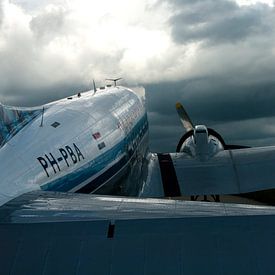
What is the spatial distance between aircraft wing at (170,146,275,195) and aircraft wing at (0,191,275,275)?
11.8 m

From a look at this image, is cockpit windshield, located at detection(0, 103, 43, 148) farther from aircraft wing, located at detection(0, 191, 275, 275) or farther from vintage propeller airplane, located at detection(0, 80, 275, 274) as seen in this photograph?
aircraft wing, located at detection(0, 191, 275, 275)

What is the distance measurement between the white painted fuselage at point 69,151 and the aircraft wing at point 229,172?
8.09ft

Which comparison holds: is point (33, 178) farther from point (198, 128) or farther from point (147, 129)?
point (147, 129)

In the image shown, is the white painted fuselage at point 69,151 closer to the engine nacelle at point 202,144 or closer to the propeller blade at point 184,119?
the engine nacelle at point 202,144

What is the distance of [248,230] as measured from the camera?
427 cm

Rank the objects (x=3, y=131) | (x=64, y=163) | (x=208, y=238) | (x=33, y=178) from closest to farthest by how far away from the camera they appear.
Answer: (x=208, y=238)
(x=33, y=178)
(x=3, y=131)
(x=64, y=163)

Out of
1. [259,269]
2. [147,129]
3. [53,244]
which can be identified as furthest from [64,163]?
[147,129]

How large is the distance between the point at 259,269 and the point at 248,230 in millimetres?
463

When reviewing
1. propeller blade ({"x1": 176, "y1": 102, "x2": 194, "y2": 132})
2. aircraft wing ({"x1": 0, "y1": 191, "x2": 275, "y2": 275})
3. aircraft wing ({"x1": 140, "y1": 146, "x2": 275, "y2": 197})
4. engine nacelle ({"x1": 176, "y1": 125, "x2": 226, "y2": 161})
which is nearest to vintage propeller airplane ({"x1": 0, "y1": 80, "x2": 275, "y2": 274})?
aircraft wing ({"x1": 0, "y1": 191, "x2": 275, "y2": 275})

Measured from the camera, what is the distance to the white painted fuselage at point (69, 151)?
7215 mm

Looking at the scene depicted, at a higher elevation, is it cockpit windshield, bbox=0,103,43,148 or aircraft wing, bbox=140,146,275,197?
cockpit windshield, bbox=0,103,43,148

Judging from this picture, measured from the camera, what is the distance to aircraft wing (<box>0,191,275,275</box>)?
4.00m

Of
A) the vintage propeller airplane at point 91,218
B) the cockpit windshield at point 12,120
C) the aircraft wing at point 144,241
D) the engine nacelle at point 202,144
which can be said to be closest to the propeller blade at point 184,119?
the engine nacelle at point 202,144

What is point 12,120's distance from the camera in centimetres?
852
